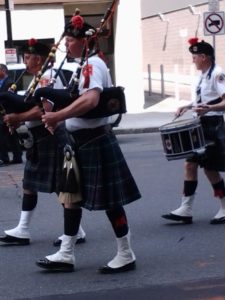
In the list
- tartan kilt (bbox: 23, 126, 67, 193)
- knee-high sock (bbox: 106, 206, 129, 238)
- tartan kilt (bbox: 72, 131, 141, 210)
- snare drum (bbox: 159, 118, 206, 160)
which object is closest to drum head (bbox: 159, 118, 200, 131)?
snare drum (bbox: 159, 118, 206, 160)

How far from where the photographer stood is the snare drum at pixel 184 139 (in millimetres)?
7691

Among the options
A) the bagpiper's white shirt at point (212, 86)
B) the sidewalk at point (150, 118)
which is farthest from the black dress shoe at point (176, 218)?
the sidewalk at point (150, 118)

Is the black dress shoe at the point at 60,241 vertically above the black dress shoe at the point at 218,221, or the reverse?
the black dress shoe at the point at 60,241

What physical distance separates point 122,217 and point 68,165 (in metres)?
0.59

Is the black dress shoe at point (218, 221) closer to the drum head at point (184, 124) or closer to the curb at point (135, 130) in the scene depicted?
the drum head at point (184, 124)

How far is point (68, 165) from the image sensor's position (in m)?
6.32

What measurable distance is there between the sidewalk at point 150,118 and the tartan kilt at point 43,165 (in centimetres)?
1266

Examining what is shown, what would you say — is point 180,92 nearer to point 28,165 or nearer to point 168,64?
point 168,64

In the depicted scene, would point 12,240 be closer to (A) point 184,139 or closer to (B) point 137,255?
(B) point 137,255

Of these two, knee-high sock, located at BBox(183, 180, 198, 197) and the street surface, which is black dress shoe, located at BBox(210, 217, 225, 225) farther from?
knee-high sock, located at BBox(183, 180, 198, 197)

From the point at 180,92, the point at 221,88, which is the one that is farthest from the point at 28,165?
the point at 180,92

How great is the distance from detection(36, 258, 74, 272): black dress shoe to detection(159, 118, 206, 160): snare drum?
1840 mm

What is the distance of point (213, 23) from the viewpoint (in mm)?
19625

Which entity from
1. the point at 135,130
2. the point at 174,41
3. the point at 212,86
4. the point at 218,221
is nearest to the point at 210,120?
the point at 212,86
